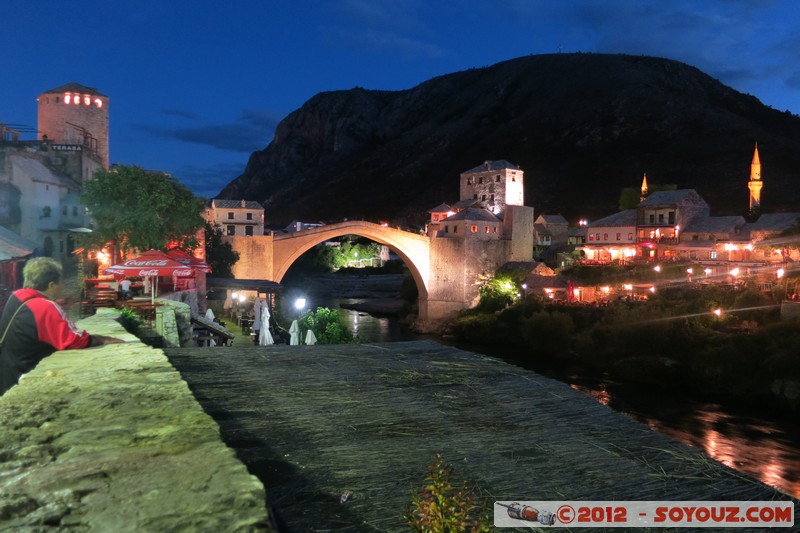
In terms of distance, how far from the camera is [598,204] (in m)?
91.8

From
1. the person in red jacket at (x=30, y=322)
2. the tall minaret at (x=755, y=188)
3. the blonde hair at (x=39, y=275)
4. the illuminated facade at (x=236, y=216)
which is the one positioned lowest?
the person in red jacket at (x=30, y=322)

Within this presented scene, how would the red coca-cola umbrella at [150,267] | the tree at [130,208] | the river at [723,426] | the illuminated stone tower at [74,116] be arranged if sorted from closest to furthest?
the red coca-cola umbrella at [150,267] → the river at [723,426] → the tree at [130,208] → the illuminated stone tower at [74,116]

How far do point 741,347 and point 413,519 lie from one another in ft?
105

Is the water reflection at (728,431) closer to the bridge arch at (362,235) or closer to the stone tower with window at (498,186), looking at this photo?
the bridge arch at (362,235)

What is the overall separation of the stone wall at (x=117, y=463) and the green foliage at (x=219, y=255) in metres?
39.0

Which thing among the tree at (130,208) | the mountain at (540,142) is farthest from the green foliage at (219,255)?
the mountain at (540,142)

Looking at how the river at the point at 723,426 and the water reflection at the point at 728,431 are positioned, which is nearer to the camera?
the water reflection at the point at 728,431

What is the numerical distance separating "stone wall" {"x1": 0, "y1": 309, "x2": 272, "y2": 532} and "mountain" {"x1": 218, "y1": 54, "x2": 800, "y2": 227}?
237 feet

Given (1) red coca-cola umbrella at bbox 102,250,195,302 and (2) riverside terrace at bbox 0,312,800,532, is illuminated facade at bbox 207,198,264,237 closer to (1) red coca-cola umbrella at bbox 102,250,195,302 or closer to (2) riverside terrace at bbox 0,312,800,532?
(1) red coca-cola umbrella at bbox 102,250,195,302

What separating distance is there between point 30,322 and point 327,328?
820 inches

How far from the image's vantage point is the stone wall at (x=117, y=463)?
2.18 m

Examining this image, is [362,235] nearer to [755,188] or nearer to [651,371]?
[651,371]

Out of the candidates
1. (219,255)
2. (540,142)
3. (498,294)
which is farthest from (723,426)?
(540,142)

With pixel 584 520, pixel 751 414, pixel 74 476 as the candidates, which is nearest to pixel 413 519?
pixel 584 520
